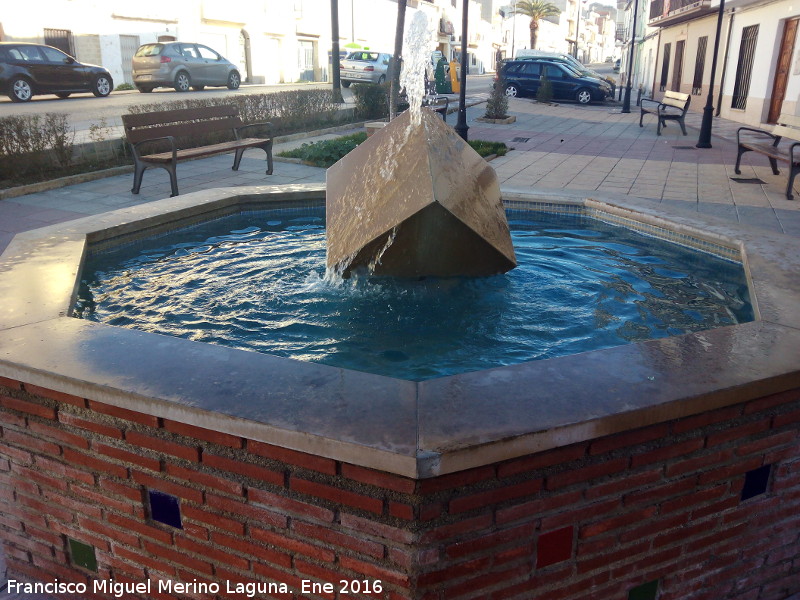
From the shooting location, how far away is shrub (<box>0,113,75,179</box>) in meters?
9.04

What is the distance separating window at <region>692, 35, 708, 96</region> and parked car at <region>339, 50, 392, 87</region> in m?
11.9

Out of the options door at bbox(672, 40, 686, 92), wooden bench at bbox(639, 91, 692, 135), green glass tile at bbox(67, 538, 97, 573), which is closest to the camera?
green glass tile at bbox(67, 538, 97, 573)

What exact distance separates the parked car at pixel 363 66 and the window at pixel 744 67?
41.7ft

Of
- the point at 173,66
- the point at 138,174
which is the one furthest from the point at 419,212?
the point at 173,66

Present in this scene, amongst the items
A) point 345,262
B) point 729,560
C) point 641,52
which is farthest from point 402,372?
point 641,52

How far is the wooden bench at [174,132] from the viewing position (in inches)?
322

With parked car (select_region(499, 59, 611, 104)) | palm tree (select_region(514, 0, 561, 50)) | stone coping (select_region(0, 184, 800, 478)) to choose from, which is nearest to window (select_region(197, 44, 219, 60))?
parked car (select_region(499, 59, 611, 104))

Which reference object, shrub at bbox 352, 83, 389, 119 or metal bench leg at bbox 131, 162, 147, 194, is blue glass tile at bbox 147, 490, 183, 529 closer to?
metal bench leg at bbox 131, 162, 147, 194

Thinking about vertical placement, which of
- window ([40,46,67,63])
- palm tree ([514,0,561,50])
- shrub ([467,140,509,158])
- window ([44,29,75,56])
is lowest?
shrub ([467,140,509,158])

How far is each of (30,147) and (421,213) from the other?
7.90 m

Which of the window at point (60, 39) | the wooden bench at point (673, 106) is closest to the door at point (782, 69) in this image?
the wooden bench at point (673, 106)

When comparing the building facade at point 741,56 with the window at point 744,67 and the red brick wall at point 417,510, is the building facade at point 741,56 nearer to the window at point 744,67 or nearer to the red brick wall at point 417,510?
the window at point 744,67

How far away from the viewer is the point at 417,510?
75.5 inches

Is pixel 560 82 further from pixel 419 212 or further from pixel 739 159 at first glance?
pixel 419 212
